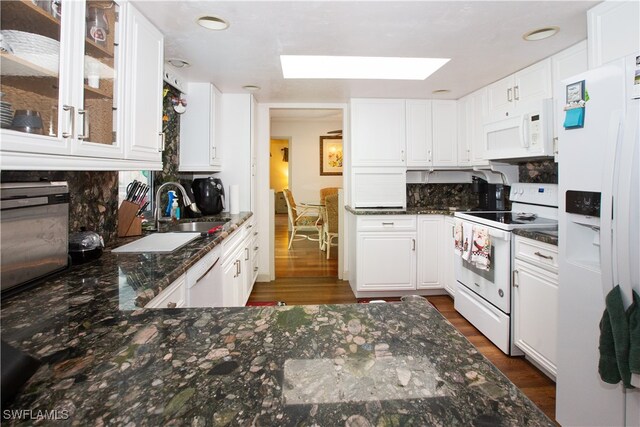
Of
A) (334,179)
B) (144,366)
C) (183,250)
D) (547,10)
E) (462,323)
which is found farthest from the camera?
(334,179)

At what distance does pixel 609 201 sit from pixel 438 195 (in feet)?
8.94

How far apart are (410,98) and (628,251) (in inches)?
110

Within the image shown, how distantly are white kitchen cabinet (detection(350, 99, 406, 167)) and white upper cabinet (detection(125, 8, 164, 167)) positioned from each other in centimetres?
216

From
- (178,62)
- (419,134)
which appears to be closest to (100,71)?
(178,62)

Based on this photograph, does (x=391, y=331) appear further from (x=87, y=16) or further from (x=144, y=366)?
(x=87, y=16)

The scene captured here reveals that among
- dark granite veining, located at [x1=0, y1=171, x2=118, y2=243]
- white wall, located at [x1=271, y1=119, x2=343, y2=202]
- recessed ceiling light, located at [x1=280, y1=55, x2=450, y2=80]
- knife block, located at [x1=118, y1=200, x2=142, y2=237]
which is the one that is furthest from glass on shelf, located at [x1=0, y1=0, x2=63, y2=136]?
white wall, located at [x1=271, y1=119, x2=343, y2=202]

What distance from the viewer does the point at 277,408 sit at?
0.48m

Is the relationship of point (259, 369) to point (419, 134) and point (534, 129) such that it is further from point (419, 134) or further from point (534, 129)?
point (419, 134)

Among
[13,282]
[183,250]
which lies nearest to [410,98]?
[183,250]

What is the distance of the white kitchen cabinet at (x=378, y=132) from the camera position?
357 cm

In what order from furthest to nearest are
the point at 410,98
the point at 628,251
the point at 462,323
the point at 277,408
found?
the point at 410,98 → the point at 462,323 → the point at 628,251 → the point at 277,408

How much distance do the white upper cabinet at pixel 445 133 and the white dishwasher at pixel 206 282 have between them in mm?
2736

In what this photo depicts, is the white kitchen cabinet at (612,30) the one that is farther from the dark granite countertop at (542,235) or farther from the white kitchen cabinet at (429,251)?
the white kitchen cabinet at (429,251)

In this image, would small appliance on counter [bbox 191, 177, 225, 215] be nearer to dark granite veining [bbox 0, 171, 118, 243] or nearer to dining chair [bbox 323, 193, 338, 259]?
dark granite veining [bbox 0, 171, 118, 243]
